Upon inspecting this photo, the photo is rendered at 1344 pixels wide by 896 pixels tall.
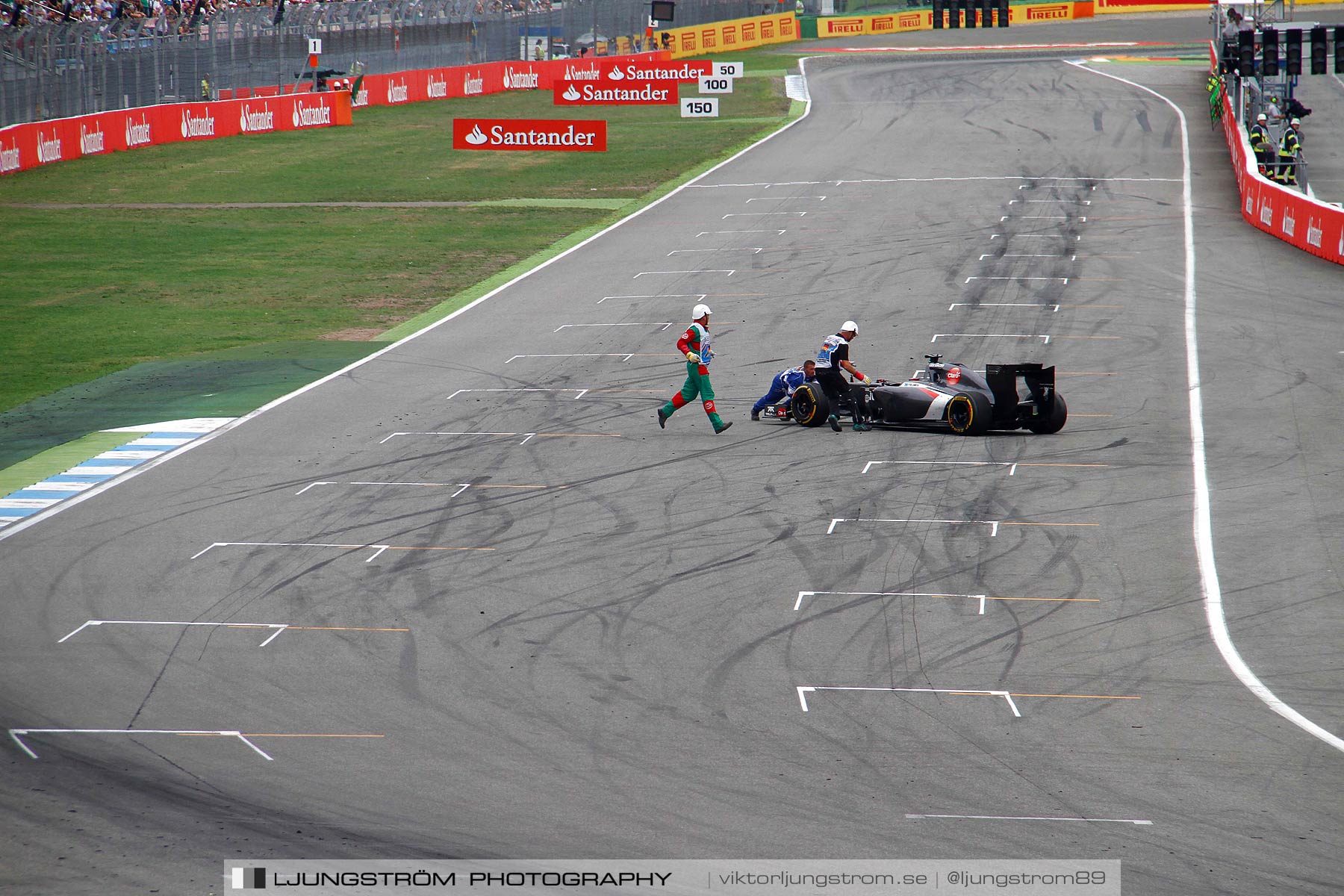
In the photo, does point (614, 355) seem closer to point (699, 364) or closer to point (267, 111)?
point (699, 364)

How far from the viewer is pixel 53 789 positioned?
35.2 ft

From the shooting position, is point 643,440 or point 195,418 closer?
point 643,440

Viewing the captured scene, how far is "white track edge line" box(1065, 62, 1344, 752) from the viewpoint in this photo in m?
12.1

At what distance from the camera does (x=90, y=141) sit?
5031cm

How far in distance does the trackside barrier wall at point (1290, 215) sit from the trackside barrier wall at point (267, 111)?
32157 millimetres

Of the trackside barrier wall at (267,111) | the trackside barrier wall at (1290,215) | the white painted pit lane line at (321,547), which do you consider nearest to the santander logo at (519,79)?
the trackside barrier wall at (267,111)

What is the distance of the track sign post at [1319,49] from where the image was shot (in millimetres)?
43219

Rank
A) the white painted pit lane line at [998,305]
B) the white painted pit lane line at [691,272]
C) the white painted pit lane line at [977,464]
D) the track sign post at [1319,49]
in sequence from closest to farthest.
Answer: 1. the white painted pit lane line at [977,464]
2. the white painted pit lane line at [998,305]
3. the white painted pit lane line at [691,272]
4. the track sign post at [1319,49]

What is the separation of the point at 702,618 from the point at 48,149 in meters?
41.6

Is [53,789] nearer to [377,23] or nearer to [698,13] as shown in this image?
[377,23]

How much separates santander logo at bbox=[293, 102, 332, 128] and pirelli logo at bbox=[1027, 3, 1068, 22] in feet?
190

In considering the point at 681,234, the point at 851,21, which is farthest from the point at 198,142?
the point at 851,21

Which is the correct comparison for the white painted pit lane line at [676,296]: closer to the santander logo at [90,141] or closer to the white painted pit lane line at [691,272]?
the white painted pit lane line at [691,272]

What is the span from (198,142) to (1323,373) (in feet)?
140
